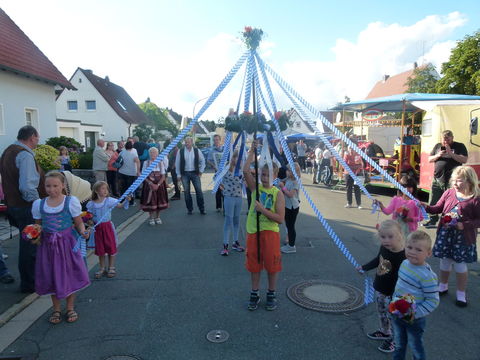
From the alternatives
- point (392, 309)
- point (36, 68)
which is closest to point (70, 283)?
point (392, 309)

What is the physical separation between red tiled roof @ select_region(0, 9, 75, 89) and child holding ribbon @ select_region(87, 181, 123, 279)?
882 centimetres

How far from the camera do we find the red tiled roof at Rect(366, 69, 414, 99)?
51031 millimetres

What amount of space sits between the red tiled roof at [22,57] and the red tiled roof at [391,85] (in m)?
46.4

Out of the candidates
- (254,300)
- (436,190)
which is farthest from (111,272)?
(436,190)

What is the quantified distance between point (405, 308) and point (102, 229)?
386cm

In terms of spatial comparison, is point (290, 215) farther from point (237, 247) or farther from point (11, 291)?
point (11, 291)

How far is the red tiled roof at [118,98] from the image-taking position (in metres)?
35.2

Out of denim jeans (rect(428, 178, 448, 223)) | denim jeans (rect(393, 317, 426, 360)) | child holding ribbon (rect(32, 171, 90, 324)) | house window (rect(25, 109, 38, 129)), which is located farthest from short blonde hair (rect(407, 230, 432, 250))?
house window (rect(25, 109, 38, 129))

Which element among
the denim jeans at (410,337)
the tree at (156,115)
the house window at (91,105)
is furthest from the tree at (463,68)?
the tree at (156,115)

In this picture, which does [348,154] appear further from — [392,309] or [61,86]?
[61,86]

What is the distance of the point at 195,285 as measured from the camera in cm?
460

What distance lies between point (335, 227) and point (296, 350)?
16.1ft

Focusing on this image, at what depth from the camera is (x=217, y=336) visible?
3402 millimetres

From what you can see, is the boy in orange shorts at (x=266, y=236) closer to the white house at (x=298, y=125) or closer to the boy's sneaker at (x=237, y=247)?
the white house at (x=298, y=125)
